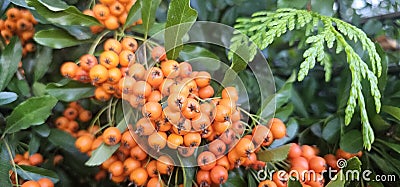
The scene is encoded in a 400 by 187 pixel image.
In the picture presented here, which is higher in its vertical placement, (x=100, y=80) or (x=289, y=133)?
(x=100, y=80)

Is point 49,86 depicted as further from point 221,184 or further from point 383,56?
point 383,56

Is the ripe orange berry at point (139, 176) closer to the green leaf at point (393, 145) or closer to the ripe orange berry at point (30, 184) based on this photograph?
the ripe orange berry at point (30, 184)

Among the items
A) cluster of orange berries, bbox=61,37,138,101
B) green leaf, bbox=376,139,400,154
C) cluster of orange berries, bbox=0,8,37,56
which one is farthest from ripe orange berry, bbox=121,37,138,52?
green leaf, bbox=376,139,400,154

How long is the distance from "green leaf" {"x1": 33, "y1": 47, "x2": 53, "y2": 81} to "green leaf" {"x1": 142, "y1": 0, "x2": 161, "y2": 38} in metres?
0.36

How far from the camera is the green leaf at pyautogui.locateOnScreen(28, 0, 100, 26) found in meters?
1.01

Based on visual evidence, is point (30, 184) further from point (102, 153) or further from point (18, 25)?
point (18, 25)

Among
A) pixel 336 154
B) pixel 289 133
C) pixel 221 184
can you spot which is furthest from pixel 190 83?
pixel 336 154

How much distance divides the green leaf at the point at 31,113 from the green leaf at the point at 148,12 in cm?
28

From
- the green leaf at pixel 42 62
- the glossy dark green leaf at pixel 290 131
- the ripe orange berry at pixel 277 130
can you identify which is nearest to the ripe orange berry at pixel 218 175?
the ripe orange berry at pixel 277 130

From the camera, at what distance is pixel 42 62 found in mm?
1259

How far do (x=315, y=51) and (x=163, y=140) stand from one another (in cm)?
37

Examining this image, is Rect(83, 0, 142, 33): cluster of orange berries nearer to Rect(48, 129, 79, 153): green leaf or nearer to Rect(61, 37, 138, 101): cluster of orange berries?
Rect(61, 37, 138, 101): cluster of orange berries

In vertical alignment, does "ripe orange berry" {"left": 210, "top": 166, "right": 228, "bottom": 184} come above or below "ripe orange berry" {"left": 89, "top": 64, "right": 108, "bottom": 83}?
below

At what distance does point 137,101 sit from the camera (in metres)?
0.94
